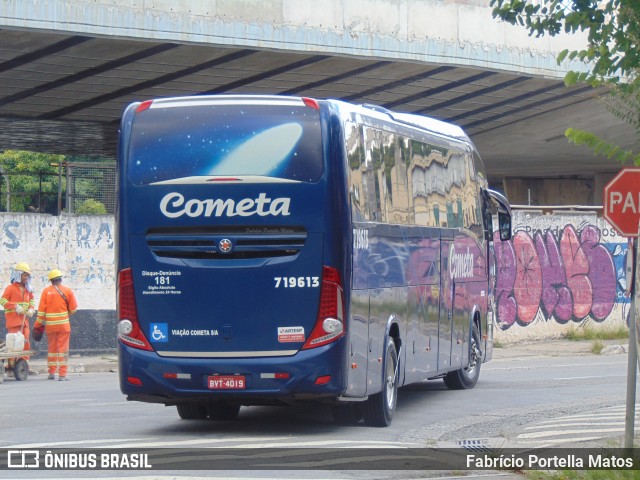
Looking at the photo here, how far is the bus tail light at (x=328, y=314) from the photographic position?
12594mm

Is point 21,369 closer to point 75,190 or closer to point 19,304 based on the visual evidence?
point 19,304

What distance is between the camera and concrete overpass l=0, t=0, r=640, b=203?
25.8 m

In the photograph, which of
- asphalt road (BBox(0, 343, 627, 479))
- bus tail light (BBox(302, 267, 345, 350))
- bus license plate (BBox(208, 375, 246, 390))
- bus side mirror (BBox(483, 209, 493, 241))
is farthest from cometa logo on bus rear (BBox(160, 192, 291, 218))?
bus side mirror (BBox(483, 209, 493, 241))

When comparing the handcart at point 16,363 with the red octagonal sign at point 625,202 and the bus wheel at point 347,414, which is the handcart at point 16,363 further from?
the red octagonal sign at point 625,202

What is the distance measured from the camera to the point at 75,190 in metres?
27.7

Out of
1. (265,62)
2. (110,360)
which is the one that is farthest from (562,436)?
(265,62)

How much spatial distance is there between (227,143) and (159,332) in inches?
79.3

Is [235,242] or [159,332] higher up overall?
[235,242]

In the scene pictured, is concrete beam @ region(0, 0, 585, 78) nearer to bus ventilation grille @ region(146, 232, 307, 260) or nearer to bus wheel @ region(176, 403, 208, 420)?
bus wheel @ region(176, 403, 208, 420)

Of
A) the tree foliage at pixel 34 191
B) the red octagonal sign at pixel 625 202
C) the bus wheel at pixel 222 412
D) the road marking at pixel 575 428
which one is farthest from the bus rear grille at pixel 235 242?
the tree foliage at pixel 34 191

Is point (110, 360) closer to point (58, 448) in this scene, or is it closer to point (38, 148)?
point (58, 448)

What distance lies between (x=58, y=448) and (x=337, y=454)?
2500mm

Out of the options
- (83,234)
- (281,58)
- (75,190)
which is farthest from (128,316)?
(281,58)

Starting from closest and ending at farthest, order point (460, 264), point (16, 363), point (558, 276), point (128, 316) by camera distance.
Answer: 1. point (128, 316)
2. point (460, 264)
3. point (16, 363)
4. point (558, 276)
